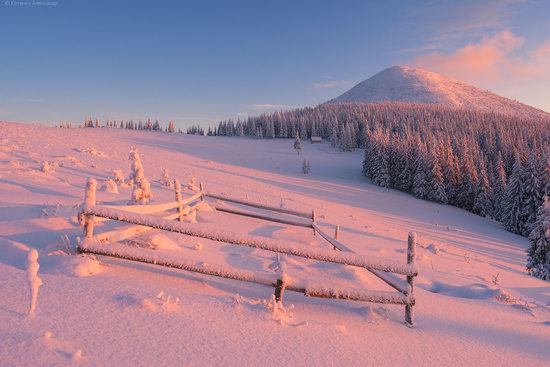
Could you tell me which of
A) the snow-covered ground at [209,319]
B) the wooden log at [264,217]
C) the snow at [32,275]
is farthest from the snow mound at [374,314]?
the wooden log at [264,217]

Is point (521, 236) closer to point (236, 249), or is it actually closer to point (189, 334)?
point (236, 249)

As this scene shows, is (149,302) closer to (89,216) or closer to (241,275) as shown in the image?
(241,275)

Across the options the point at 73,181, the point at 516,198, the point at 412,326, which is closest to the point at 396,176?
the point at 516,198

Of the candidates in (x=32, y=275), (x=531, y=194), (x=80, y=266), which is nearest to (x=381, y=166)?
(x=531, y=194)

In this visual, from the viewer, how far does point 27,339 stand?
9.61 feet

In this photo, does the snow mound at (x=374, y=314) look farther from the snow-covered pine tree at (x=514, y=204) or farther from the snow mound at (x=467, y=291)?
the snow-covered pine tree at (x=514, y=204)

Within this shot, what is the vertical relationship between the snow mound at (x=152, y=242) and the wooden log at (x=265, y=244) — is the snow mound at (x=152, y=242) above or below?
below

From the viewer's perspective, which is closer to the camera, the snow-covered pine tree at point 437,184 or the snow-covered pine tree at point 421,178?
the snow-covered pine tree at point 437,184

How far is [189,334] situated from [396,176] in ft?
219

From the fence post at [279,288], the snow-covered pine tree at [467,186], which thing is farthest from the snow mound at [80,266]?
the snow-covered pine tree at [467,186]

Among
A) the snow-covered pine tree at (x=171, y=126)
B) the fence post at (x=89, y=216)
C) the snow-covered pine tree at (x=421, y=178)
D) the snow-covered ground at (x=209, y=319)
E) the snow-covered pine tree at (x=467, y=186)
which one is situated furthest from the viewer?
the snow-covered pine tree at (x=171, y=126)

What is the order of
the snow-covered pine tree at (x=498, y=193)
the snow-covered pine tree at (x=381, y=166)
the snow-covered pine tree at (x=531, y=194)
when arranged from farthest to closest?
the snow-covered pine tree at (x=381, y=166) < the snow-covered pine tree at (x=498, y=193) < the snow-covered pine tree at (x=531, y=194)

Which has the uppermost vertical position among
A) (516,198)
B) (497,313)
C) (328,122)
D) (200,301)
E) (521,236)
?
(328,122)

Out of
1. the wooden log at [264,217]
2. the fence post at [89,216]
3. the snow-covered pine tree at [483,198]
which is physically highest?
the fence post at [89,216]
